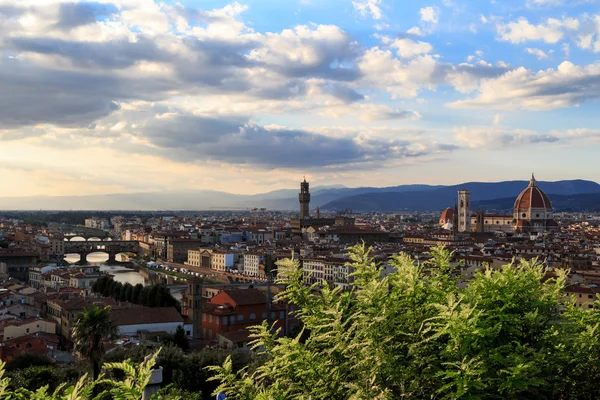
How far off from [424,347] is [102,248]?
79597mm

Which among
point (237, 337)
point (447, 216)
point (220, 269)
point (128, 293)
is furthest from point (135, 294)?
point (447, 216)

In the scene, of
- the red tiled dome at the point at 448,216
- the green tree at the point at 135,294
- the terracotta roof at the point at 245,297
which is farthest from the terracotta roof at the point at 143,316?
the red tiled dome at the point at 448,216

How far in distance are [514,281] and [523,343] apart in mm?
677

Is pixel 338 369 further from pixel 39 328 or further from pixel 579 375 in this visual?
pixel 39 328

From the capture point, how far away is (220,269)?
63.1 meters

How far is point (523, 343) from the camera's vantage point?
6.68m

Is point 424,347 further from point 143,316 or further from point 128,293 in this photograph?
point 128,293

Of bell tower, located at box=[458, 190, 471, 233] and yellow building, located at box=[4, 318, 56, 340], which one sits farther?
bell tower, located at box=[458, 190, 471, 233]

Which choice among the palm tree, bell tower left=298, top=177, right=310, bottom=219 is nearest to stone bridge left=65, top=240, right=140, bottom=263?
bell tower left=298, top=177, right=310, bottom=219

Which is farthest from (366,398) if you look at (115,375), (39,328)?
(39,328)

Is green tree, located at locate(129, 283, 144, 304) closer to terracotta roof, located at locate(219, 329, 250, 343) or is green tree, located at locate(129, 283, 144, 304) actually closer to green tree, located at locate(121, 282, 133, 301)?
green tree, located at locate(121, 282, 133, 301)

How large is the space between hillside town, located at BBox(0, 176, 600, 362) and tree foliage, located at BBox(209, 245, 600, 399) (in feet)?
2.47

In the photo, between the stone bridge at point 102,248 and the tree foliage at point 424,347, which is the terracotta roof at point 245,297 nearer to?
the tree foliage at point 424,347

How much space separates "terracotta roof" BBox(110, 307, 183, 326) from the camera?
24.8 m
